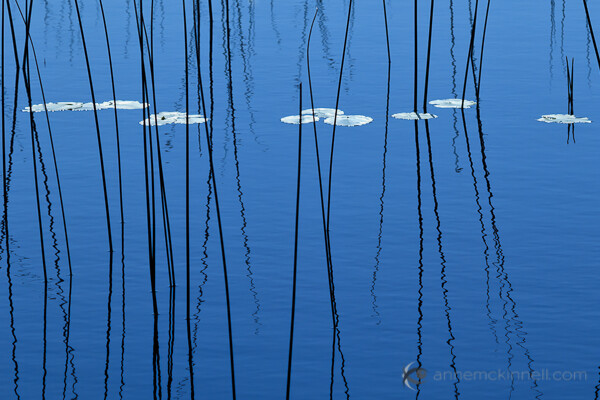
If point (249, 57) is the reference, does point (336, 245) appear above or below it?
below

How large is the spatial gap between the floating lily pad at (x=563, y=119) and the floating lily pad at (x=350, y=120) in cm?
108

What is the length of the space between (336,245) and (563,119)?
2.43m

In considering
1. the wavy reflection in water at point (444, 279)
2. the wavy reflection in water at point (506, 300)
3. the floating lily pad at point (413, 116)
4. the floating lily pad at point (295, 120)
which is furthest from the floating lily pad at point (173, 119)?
the wavy reflection in water at point (506, 300)

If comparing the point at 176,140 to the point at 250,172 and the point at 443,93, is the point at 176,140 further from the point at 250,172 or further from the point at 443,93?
the point at 443,93

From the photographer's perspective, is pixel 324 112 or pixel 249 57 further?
pixel 249 57

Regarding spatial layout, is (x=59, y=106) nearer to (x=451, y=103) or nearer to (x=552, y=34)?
(x=451, y=103)

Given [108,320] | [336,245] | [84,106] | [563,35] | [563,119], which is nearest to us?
[108,320]

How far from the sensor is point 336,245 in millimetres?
4285

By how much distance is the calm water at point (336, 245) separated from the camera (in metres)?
3.25

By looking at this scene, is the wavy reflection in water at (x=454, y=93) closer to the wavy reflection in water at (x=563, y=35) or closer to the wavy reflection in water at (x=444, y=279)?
the wavy reflection in water at (x=444, y=279)

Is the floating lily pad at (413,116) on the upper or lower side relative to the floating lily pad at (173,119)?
lower

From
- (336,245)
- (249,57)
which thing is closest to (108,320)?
(336,245)

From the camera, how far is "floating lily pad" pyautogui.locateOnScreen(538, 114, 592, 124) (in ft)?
19.9

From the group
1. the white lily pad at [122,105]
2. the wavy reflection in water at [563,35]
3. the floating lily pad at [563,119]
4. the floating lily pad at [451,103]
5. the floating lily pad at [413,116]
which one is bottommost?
the floating lily pad at [563,119]
